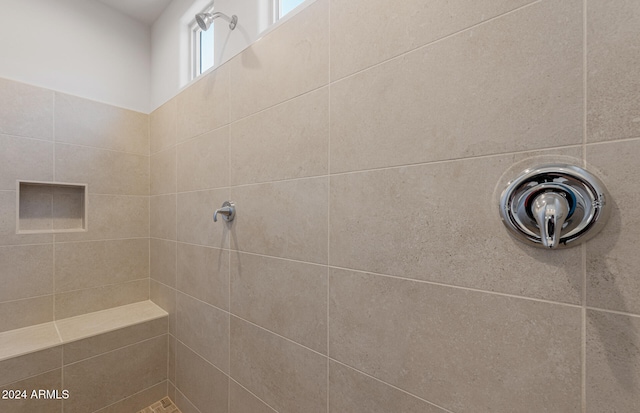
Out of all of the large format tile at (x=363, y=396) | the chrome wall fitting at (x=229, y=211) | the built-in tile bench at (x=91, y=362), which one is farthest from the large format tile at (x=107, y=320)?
the large format tile at (x=363, y=396)

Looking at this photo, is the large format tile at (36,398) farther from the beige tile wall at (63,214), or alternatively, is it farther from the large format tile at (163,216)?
the large format tile at (163,216)

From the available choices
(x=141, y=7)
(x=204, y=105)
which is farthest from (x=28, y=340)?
(x=141, y=7)

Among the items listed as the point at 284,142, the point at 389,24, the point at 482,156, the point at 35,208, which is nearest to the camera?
the point at 482,156

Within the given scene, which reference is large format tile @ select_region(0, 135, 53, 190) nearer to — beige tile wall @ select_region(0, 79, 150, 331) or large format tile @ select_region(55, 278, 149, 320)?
beige tile wall @ select_region(0, 79, 150, 331)

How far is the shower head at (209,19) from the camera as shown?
114 centimetres

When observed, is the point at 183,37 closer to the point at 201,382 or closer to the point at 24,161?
the point at 24,161

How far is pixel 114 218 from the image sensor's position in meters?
1.77

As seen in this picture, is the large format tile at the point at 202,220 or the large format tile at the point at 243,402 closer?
the large format tile at the point at 243,402

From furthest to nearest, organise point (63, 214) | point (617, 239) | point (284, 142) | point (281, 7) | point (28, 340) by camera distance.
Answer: point (63, 214) → point (28, 340) → point (281, 7) → point (284, 142) → point (617, 239)

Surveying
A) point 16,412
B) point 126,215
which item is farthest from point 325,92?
point 16,412

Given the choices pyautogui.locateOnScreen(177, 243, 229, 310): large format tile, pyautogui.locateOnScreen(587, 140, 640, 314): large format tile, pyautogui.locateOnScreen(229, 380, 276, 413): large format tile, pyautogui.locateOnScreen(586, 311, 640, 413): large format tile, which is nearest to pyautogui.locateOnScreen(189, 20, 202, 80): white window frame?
pyautogui.locateOnScreen(177, 243, 229, 310): large format tile

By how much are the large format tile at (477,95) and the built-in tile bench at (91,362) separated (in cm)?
172

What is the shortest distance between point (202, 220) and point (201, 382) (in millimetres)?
870

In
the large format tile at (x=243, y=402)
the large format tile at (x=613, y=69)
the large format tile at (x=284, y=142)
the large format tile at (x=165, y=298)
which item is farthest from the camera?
the large format tile at (x=165, y=298)
